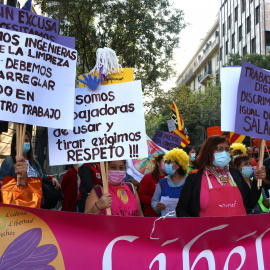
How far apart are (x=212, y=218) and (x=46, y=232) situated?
1148 mm

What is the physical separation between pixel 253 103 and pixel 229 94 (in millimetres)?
254

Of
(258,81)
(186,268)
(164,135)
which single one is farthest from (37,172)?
(164,135)

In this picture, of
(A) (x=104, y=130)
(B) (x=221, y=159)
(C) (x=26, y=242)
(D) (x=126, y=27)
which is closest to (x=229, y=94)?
(B) (x=221, y=159)

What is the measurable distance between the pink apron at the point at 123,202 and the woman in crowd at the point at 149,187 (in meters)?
1.84

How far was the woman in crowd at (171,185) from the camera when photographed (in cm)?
476

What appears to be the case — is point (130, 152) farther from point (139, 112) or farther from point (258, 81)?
point (258, 81)

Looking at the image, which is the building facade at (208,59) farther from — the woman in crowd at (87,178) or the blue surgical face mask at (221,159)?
the blue surgical face mask at (221,159)

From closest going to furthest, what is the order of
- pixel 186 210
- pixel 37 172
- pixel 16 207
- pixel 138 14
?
1. pixel 16 207
2. pixel 186 210
3. pixel 37 172
4. pixel 138 14

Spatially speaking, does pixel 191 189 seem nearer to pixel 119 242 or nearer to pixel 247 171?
pixel 119 242

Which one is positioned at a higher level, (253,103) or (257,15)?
(257,15)

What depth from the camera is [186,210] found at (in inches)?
143

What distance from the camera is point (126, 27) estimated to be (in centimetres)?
1666

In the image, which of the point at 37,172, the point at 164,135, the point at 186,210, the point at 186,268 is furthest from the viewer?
the point at 164,135

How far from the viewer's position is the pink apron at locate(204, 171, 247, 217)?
3.47 m
